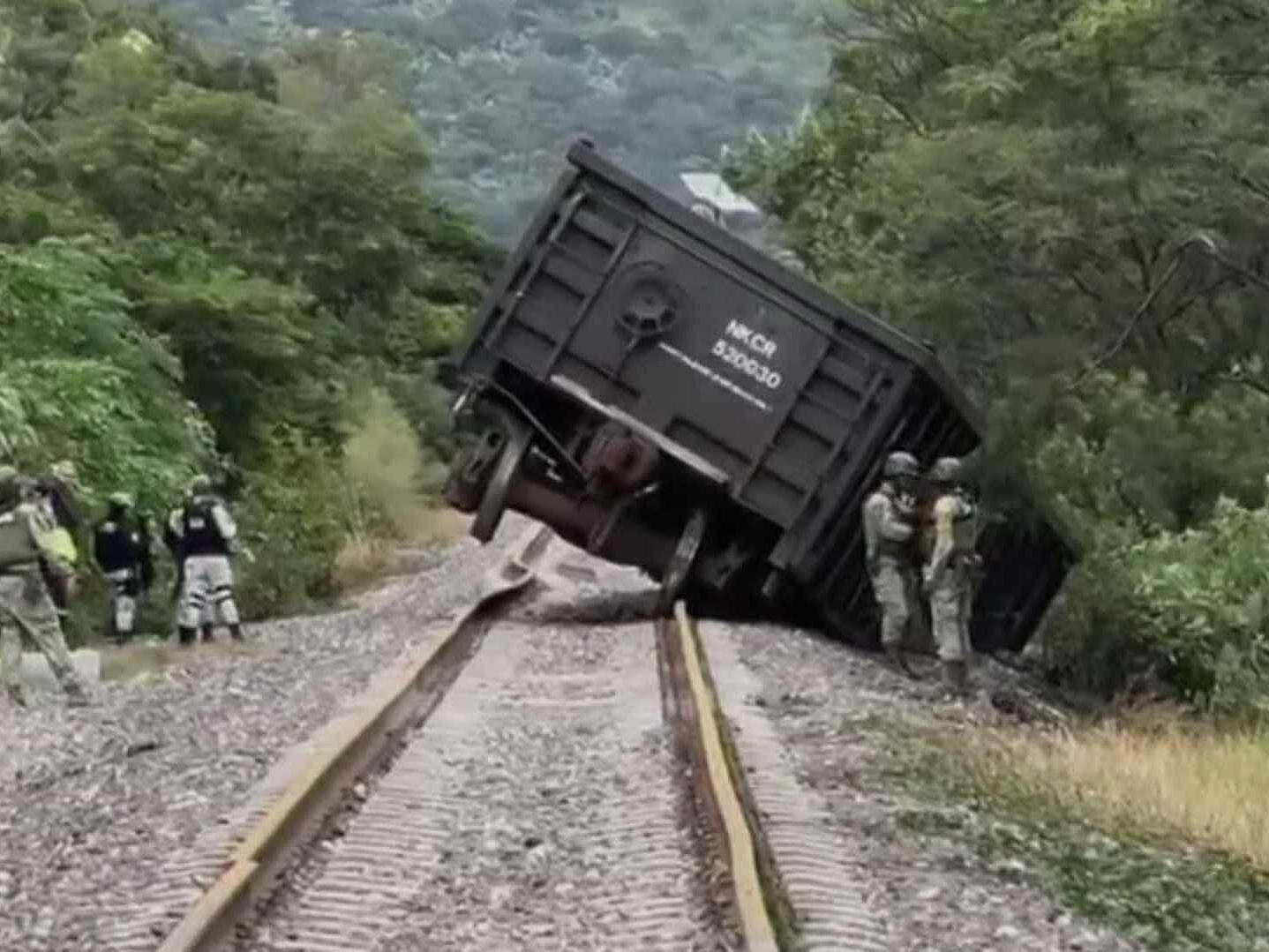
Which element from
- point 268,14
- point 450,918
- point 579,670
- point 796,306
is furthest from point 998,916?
point 268,14

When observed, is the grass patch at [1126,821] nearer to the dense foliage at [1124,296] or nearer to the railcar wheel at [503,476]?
the dense foliage at [1124,296]

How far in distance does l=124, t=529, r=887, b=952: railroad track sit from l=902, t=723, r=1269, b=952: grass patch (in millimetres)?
781

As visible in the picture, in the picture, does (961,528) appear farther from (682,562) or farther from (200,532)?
(200,532)

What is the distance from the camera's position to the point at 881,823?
9328 mm

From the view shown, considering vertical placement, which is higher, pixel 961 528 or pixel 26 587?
pixel 961 528

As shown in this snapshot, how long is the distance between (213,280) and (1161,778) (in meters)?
24.4

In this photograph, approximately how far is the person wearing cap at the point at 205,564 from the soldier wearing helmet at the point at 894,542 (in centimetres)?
576

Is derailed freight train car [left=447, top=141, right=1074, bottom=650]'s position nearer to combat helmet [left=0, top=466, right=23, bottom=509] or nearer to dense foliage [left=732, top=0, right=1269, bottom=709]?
dense foliage [left=732, top=0, right=1269, bottom=709]

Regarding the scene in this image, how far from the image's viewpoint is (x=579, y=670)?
15609 millimetres

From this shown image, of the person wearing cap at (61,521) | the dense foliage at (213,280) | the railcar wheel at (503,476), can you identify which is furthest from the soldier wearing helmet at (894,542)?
the dense foliage at (213,280)

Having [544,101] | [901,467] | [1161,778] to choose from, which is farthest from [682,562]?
[544,101]

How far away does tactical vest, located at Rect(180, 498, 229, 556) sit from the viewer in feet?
65.2

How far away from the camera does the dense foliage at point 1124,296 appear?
19.0 meters

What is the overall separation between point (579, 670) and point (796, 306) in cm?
485
